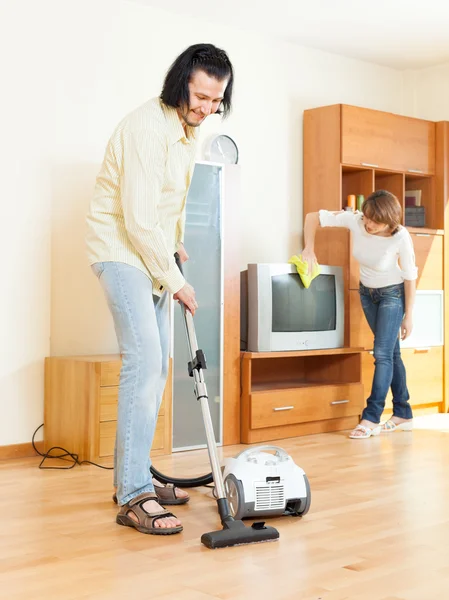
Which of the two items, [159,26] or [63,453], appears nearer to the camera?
[63,453]

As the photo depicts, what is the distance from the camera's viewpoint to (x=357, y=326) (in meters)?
4.94

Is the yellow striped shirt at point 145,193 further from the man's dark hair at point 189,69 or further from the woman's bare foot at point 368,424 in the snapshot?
the woman's bare foot at point 368,424

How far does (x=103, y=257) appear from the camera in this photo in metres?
2.54

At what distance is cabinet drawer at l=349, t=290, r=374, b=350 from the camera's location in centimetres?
491

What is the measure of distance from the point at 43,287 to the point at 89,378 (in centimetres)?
57

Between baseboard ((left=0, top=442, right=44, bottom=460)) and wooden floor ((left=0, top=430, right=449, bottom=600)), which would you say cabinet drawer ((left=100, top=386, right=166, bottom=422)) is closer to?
wooden floor ((left=0, top=430, right=449, bottom=600))

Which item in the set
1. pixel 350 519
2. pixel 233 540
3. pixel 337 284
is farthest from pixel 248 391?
pixel 233 540

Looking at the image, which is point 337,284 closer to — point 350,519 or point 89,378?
point 89,378

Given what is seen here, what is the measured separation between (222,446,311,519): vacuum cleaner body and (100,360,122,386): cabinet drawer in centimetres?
113

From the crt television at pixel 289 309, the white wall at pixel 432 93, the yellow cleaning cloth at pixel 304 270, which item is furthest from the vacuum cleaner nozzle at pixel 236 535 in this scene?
the white wall at pixel 432 93

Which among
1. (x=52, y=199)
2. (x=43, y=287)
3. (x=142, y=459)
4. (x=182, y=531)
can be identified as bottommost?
(x=182, y=531)

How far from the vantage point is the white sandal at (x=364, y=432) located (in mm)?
4379

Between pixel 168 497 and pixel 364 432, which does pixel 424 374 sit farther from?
pixel 168 497

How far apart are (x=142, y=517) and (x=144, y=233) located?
0.83m
